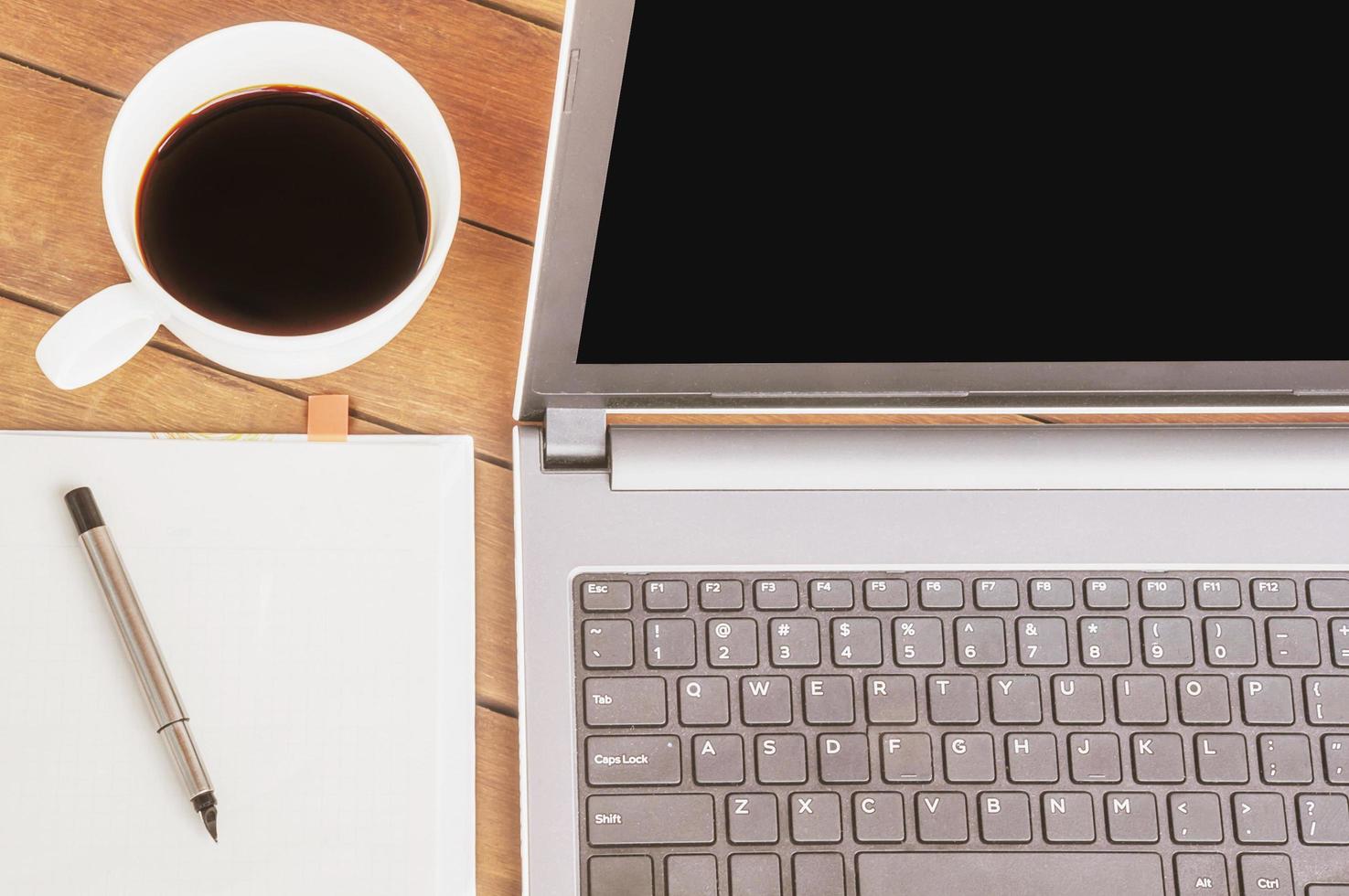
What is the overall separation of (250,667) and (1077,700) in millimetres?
357

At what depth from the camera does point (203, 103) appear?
1.35 ft

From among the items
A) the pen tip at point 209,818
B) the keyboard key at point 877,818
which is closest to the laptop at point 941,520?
the keyboard key at point 877,818

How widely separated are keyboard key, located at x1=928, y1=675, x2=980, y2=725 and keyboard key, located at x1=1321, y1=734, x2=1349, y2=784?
0.15 m

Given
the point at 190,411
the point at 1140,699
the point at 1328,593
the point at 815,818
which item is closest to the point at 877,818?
the point at 815,818

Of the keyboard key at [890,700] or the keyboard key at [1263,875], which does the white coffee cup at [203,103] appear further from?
the keyboard key at [1263,875]

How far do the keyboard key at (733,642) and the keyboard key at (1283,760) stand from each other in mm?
222

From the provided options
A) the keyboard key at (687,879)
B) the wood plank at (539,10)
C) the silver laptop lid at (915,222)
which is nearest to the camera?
the silver laptop lid at (915,222)

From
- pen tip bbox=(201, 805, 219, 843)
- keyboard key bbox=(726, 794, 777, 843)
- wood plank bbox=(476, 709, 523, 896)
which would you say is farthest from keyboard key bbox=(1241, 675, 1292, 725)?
pen tip bbox=(201, 805, 219, 843)

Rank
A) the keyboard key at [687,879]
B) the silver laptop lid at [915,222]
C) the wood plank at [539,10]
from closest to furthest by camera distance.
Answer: the silver laptop lid at [915,222] → the keyboard key at [687,879] → the wood plank at [539,10]

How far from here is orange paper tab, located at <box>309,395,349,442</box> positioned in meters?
0.47

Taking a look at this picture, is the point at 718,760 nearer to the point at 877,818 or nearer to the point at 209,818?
the point at 877,818

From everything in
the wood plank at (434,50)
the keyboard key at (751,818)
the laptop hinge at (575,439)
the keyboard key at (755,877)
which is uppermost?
the wood plank at (434,50)

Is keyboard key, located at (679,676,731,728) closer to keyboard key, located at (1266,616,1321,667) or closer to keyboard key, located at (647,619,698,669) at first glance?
keyboard key, located at (647,619,698,669)

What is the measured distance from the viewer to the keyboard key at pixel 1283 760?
0.43m
